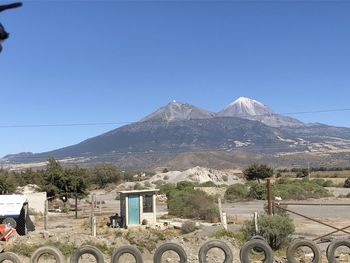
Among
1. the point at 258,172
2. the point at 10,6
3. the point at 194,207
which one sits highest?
the point at 10,6

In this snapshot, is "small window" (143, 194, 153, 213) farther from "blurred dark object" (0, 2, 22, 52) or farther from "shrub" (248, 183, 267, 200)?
"blurred dark object" (0, 2, 22, 52)

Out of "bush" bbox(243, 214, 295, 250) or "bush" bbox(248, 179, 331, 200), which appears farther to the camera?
"bush" bbox(248, 179, 331, 200)

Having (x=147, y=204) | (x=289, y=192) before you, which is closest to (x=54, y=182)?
(x=147, y=204)

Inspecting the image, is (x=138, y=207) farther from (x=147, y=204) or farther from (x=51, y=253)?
(x=51, y=253)

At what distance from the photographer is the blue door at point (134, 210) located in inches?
1268

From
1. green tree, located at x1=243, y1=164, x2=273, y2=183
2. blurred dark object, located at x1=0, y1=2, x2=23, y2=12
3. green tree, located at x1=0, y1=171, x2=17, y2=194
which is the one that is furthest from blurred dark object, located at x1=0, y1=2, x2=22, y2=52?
green tree, located at x1=243, y1=164, x2=273, y2=183

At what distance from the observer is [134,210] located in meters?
32.4

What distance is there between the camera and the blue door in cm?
3222

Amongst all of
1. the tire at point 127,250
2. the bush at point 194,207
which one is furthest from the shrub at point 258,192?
the tire at point 127,250

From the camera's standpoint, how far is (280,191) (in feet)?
Answer: 188

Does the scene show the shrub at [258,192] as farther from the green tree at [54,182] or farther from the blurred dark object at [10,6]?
the blurred dark object at [10,6]

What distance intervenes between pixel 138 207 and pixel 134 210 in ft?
1.05

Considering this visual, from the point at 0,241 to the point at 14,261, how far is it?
24.1ft

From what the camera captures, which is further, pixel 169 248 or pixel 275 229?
pixel 275 229
